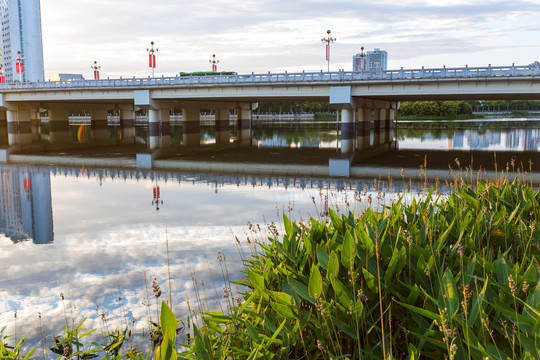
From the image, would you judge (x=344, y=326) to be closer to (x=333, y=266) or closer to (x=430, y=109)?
(x=333, y=266)

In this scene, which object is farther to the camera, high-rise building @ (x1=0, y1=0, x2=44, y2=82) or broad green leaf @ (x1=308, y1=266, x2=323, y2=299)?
high-rise building @ (x1=0, y1=0, x2=44, y2=82)

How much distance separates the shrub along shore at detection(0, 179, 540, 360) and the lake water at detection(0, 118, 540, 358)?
3.00ft

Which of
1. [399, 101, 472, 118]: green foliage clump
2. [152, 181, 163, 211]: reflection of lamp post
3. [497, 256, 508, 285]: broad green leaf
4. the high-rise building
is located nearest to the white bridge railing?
[152, 181, 163, 211]: reflection of lamp post

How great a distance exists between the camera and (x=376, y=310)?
4.72m

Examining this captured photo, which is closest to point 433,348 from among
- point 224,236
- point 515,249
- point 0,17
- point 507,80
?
point 515,249

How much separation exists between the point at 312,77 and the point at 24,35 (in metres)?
166

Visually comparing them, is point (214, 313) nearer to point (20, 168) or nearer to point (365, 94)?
point (20, 168)

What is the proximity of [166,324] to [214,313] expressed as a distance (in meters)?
1.58

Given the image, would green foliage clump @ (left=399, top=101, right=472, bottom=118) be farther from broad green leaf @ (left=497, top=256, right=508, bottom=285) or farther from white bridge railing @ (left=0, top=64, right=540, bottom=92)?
broad green leaf @ (left=497, top=256, right=508, bottom=285)

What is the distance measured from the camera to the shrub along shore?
3605 mm

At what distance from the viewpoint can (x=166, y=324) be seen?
345 centimetres

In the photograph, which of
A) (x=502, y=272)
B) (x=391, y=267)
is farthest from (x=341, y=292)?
(x=502, y=272)

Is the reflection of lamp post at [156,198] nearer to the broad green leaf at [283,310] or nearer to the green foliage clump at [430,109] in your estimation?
the broad green leaf at [283,310]

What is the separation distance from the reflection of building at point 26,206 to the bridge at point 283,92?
18.8 m
